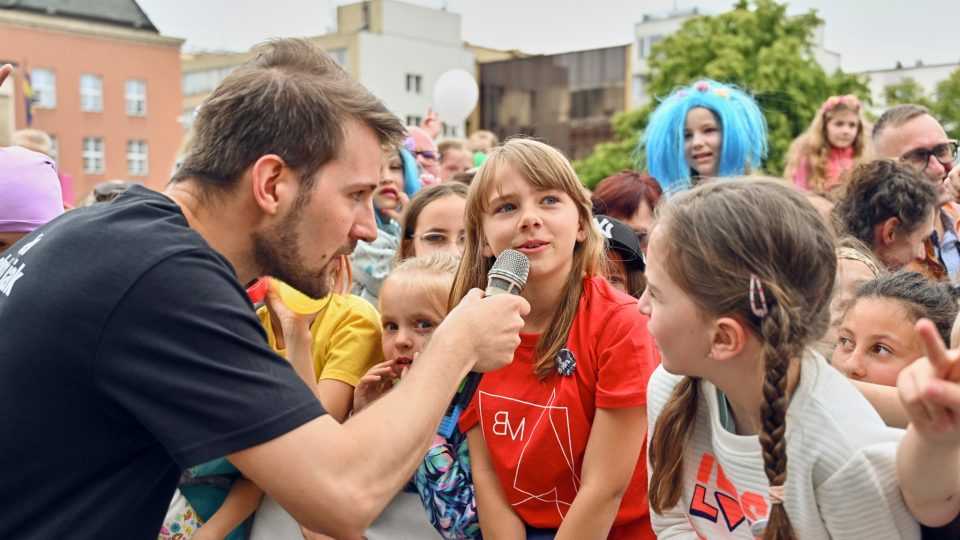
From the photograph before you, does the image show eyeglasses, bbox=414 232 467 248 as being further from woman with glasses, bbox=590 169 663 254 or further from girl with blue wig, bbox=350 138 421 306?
woman with glasses, bbox=590 169 663 254

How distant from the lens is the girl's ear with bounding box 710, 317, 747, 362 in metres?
2.04

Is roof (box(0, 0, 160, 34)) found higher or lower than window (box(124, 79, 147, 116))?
higher

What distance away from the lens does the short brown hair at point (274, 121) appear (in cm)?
218

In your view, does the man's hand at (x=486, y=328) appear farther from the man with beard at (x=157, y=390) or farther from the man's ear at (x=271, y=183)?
the man's ear at (x=271, y=183)

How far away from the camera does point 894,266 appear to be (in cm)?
382

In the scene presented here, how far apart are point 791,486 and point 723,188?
718 millimetres

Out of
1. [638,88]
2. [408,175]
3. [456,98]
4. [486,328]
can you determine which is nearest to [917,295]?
[486,328]

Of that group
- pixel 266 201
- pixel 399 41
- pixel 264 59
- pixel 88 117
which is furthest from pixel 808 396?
pixel 399 41

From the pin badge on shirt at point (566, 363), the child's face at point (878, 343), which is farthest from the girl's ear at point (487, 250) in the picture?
the child's face at point (878, 343)

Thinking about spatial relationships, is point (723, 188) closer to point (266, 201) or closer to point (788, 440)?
point (788, 440)

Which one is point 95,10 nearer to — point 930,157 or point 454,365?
point 930,157

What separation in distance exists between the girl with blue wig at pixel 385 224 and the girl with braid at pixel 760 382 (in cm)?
217

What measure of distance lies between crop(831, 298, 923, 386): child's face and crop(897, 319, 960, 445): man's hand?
1.12 metres

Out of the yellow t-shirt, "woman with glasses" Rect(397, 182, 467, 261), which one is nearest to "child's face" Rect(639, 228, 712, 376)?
the yellow t-shirt
